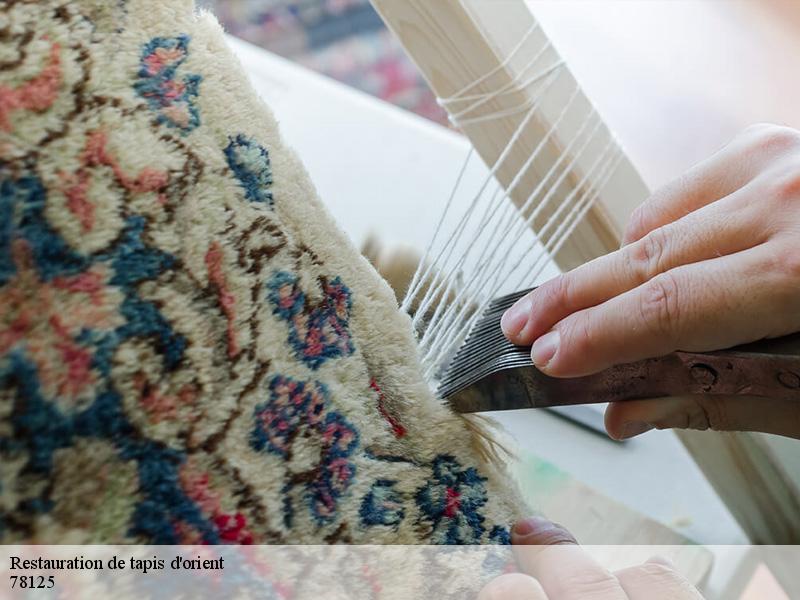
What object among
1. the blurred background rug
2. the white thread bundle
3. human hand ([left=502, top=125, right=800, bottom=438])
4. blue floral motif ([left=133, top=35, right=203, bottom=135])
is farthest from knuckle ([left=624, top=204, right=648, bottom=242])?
the blurred background rug

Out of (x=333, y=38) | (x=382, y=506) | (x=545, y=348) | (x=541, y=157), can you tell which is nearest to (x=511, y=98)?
(x=541, y=157)

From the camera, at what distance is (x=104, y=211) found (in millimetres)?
384

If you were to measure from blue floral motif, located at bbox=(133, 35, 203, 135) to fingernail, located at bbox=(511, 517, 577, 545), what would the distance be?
1.19 ft

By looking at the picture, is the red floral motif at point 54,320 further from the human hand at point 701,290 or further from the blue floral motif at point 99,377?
the human hand at point 701,290

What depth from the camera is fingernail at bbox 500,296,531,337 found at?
54 cm

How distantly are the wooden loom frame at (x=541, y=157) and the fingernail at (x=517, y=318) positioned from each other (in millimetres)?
252

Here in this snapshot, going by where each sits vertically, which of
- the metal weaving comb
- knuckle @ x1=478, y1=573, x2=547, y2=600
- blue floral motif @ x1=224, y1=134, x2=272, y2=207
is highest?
blue floral motif @ x1=224, y1=134, x2=272, y2=207

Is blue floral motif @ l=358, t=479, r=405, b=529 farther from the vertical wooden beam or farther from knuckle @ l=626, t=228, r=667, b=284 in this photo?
the vertical wooden beam

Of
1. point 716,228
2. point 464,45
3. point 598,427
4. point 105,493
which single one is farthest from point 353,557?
point 598,427

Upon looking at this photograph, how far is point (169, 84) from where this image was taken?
44 centimetres

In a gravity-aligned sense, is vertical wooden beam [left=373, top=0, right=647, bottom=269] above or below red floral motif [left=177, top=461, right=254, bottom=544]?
above

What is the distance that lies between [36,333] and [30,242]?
0.04 m

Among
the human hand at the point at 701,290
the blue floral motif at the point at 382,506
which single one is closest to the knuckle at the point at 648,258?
the human hand at the point at 701,290

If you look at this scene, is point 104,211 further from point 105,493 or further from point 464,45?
point 464,45
